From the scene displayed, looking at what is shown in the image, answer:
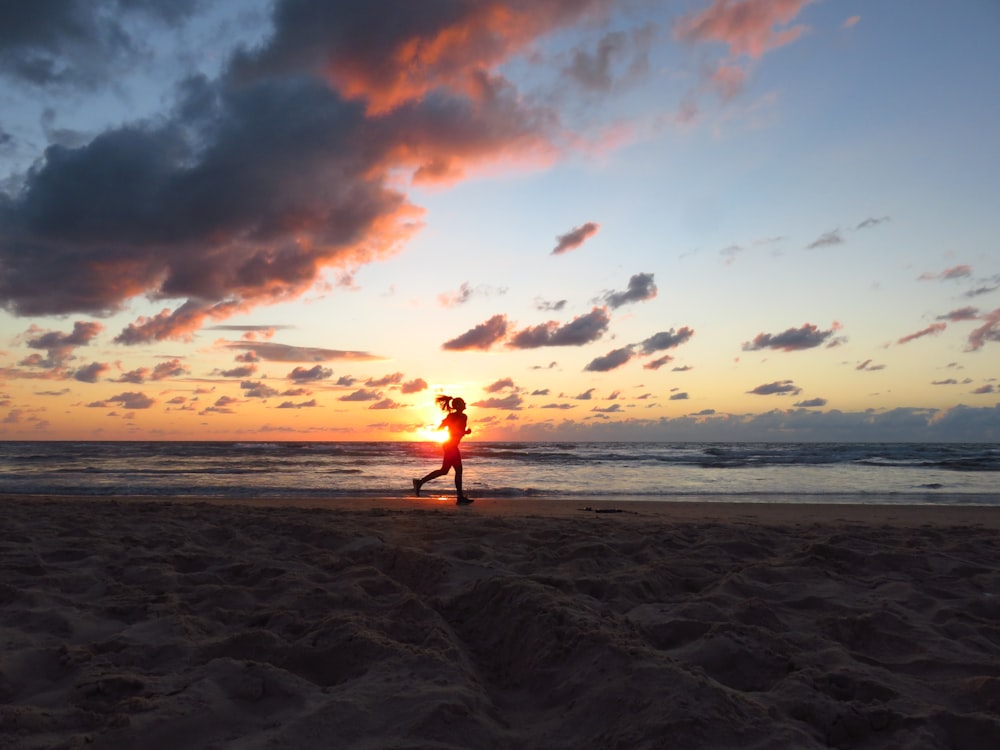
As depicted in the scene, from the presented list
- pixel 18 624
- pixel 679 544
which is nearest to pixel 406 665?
pixel 18 624

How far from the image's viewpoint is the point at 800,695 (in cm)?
265

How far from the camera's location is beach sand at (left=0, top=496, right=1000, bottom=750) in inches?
93.4

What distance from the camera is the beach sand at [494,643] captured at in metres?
2.37

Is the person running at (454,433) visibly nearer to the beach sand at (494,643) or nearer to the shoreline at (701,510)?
the shoreline at (701,510)

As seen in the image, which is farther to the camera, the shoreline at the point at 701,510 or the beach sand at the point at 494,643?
the shoreline at the point at 701,510

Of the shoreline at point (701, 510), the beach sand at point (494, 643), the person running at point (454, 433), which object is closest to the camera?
the beach sand at point (494, 643)

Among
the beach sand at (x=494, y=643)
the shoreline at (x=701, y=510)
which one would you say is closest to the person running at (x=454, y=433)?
the shoreline at (x=701, y=510)

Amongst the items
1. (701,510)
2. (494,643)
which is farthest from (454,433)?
(494,643)

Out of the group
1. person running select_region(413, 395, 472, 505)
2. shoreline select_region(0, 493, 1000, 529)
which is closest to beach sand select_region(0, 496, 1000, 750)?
shoreline select_region(0, 493, 1000, 529)

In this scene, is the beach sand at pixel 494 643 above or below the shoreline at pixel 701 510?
above

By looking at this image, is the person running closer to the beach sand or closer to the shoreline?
the shoreline

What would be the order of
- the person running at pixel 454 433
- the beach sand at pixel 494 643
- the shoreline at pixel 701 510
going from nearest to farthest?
the beach sand at pixel 494 643 < the shoreline at pixel 701 510 < the person running at pixel 454 433

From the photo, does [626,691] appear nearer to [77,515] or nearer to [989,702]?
[989,702]

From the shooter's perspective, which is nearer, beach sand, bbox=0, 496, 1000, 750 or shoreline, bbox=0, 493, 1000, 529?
beach sand, bbox=0, 496, 1000, 750
